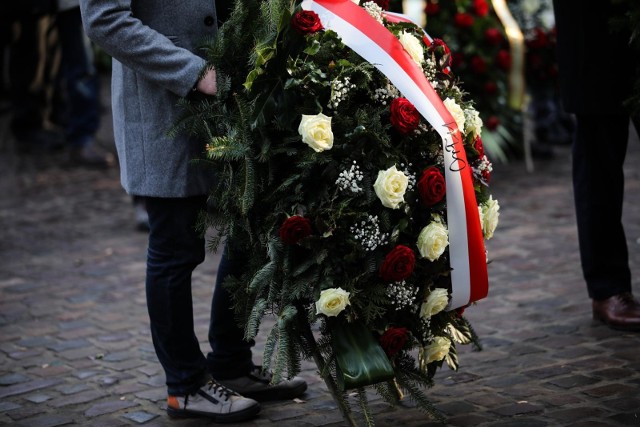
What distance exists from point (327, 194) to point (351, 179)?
8cm

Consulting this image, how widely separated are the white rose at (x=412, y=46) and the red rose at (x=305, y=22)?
12.2 inches

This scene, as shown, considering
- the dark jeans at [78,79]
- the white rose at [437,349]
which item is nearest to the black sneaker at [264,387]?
the white rose at [437,349]

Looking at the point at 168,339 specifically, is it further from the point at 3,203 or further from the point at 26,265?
the point at 3,203

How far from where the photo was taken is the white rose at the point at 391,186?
119 inches

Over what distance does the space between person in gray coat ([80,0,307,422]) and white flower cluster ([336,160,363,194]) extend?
57cm

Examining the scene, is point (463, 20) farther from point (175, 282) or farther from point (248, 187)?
point (248, 187)

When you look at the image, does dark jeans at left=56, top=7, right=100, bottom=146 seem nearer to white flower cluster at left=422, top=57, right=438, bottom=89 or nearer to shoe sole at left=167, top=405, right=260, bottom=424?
shoe sole at left=167, top=405, right=260, bottom=424

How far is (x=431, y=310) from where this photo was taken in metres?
3.20

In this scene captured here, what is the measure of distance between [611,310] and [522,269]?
112 cm

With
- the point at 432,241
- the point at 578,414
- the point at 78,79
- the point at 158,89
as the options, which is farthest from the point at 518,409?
the point at 78,79

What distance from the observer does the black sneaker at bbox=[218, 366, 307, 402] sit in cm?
384

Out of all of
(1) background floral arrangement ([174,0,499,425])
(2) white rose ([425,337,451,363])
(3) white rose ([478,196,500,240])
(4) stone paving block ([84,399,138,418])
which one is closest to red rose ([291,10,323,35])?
(1) background floral arrangement ([174,0,499,425])

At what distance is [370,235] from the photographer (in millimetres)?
3080

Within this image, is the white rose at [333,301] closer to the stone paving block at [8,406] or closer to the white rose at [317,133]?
the white rose at [317,133]
